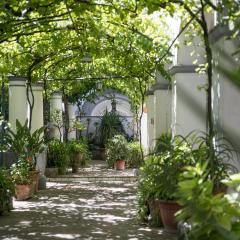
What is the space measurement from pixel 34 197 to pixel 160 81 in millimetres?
3996

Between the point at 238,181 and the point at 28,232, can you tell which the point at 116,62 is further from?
the point at 238,181

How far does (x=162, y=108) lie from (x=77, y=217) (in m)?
4.70

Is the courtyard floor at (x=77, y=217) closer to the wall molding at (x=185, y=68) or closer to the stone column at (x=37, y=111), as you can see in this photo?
the stone column at (x=37, y=111)

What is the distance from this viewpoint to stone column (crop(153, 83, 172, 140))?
1156cm

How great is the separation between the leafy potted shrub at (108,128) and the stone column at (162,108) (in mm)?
10406

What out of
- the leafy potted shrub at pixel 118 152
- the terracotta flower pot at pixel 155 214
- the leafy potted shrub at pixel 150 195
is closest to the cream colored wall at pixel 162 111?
the leafy potted shrub at pixel 150 195

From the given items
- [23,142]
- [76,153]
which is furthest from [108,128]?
[23,142]

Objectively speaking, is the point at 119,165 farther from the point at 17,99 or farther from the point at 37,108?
the point at 17,99

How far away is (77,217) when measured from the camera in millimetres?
7812

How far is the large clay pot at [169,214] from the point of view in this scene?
611cm

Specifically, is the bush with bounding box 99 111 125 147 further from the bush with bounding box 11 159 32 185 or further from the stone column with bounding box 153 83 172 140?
the bush with bounding box 11 159 32 185

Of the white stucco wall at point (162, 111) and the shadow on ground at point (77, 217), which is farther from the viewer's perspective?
the white stucco wall at point (162, 111)

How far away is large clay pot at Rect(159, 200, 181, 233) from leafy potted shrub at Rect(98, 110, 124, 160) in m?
15.8

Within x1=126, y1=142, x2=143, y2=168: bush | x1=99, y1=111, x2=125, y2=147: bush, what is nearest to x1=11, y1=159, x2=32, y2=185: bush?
x1=126, y1=142, x2=143, y2=168: bush
